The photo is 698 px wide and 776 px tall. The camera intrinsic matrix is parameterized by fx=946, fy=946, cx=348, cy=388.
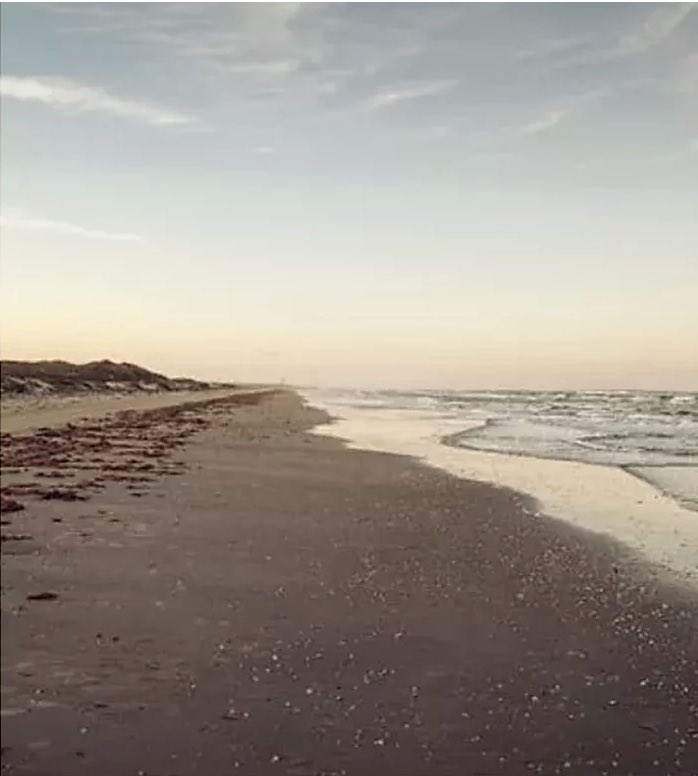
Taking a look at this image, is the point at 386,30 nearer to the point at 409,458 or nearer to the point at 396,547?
the point at 396,547

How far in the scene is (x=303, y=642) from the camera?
6.69m

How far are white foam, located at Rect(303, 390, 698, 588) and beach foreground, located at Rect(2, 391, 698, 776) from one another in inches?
43.8

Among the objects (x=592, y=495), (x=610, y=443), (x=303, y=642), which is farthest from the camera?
(x=610, y=443)

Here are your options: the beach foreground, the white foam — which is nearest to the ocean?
the white foam

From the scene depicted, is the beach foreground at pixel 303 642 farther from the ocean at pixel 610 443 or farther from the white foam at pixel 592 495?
the ocean at pixel 610 443

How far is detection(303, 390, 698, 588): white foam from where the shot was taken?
13875 millimetres

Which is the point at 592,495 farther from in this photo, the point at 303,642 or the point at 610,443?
the point at 610,443

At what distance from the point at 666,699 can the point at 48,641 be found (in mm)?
5304

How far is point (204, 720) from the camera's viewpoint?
4434mm

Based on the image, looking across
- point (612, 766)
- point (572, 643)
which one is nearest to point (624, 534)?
point (572, 643)

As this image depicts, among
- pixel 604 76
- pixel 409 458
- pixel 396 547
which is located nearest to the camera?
pixel 604 76

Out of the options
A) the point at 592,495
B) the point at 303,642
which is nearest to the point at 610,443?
the point at 592,495

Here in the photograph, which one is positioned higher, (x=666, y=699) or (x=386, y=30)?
(x=386, y=30)

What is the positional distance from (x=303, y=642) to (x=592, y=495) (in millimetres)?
14460
